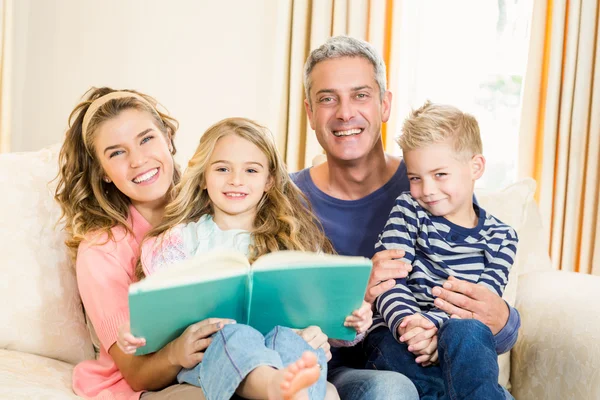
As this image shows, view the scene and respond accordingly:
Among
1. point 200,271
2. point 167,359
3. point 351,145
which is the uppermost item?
point 351,145

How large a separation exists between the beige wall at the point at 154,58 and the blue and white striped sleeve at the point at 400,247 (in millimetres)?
1866

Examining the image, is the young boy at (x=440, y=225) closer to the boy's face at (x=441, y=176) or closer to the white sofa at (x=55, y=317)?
the boy's face at (x=441, y=176)

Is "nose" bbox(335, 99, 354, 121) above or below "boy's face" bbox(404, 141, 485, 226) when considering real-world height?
above

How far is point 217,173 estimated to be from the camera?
1.68 m

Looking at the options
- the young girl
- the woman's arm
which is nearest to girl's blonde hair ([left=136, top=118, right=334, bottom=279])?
the young girl

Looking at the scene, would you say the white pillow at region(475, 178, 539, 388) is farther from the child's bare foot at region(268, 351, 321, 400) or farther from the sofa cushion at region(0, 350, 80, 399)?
the sofa cushion at region(0, 350, 80, 399)

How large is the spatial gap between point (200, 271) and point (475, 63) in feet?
9.55

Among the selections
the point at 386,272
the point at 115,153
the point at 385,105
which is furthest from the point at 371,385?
the point at 385,105

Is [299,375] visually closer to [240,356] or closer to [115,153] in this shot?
[240,356]

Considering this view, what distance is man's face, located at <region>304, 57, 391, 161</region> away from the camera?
6.79 ft

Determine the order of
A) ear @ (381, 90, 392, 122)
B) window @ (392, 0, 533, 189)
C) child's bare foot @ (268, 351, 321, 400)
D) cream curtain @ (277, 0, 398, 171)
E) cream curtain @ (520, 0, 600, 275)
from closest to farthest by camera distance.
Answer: child's bare foot @ (268, 351, 321, 400), ear @ (381, 90, 392, 122), cream curtain @ (520, 0, 600, 275), cream curtain @ (277, 0, 398, 171), window @ (392, 0, 533, 189)

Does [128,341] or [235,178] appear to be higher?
[235,178]

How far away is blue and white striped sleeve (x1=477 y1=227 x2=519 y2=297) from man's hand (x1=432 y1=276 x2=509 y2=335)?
0.13ft

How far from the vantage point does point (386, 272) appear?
1711 millimetres
